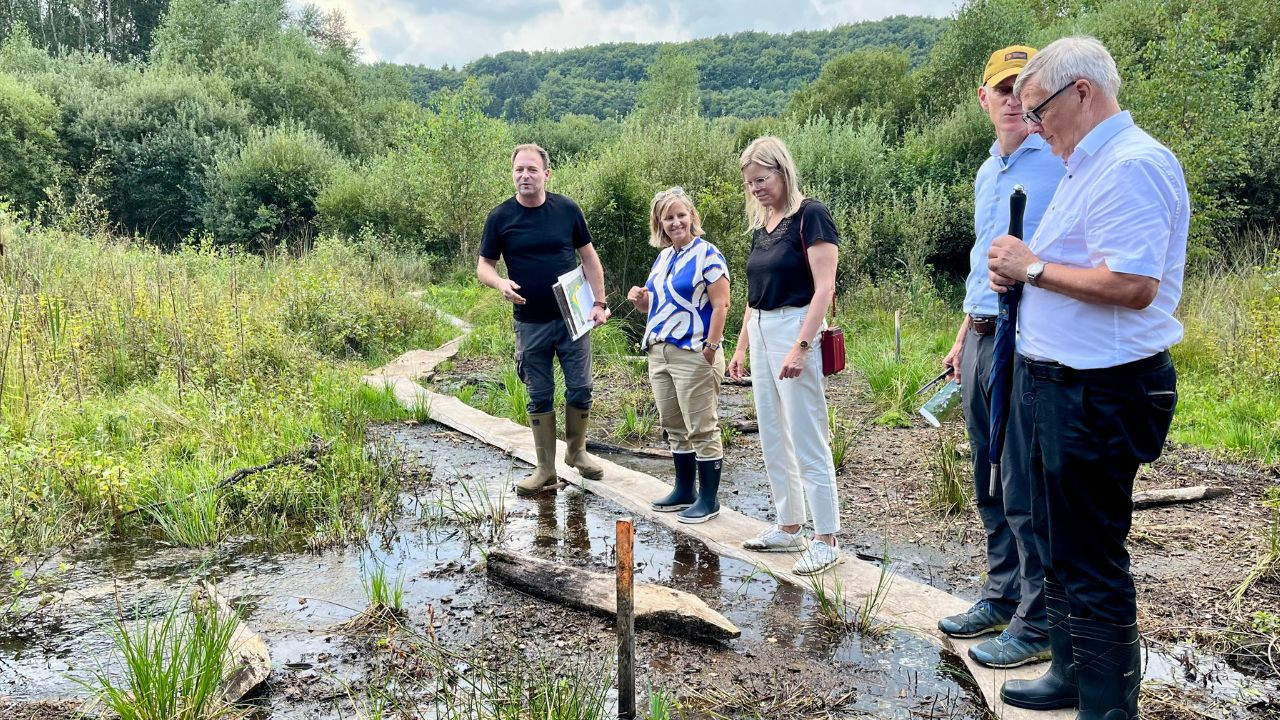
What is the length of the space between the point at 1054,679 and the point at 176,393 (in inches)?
252

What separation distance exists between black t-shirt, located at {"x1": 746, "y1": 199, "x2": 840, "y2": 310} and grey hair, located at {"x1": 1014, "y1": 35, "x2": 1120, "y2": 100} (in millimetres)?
1463

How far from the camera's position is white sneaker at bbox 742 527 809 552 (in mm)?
4199

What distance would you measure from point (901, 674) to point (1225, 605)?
1.55 metres

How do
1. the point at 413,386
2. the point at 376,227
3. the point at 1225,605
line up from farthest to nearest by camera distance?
1. the point at 376,227
2. the point at 413,386
3. the point at 1225,605

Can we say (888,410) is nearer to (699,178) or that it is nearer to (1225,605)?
(1225,605)

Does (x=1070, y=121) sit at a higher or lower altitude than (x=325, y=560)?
higher

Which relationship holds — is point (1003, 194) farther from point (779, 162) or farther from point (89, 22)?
point (89, 22)

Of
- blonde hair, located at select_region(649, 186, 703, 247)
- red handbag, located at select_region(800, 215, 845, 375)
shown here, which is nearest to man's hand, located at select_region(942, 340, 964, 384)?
red handbag, located at select_region(800, 215, 845, 375)

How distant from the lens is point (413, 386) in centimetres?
833

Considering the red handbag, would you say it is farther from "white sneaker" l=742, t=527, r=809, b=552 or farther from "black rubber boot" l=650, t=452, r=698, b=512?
"black rubber boot" l=650, t=452, r=698, b=512

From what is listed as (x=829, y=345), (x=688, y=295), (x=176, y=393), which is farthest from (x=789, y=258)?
(x=176, y=393)

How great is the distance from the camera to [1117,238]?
210 cm

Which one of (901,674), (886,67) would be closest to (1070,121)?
(901,674)

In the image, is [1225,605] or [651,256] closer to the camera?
[1225,605]
